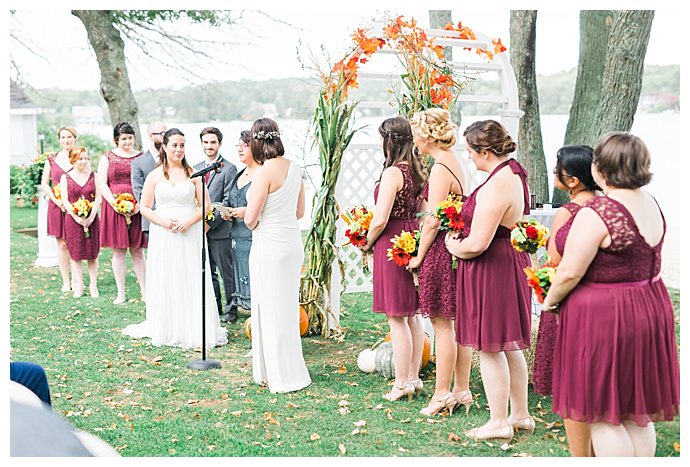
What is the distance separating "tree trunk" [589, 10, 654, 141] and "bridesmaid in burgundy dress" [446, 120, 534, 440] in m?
4.64

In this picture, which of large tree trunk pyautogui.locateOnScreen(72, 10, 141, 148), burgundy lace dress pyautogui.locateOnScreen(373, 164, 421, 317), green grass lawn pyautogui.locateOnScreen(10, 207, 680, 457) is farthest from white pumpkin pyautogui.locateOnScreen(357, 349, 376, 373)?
large tree trunk pyautogui.locateOnScreen(72, 10, 141, 148)

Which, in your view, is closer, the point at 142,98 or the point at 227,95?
the point at 227,95

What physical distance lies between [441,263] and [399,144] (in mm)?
819

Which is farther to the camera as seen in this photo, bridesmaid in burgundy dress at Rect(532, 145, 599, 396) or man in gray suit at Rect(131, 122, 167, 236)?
man in gray suit at Rect(131, 122, 167, 236)

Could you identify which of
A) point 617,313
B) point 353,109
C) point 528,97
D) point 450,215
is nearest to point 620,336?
point 617,313

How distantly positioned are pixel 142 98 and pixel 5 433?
82.3 feet

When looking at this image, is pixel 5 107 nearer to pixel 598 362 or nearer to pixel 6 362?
pixel 6 362

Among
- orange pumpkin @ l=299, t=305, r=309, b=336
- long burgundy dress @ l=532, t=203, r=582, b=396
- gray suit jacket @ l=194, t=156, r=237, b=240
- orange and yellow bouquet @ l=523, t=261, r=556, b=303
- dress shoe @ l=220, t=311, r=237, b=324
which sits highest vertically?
gray suit jacket @ l=194, t=156, r=237, b=240

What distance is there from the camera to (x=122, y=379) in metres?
5.82

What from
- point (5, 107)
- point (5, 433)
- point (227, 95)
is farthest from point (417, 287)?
point (227, 95)

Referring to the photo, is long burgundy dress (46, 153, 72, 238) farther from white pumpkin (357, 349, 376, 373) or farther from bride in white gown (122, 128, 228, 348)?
white pumpkin (357, 349, 376, 373)

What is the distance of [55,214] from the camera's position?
29.7 ft

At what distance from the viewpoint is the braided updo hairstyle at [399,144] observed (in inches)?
196

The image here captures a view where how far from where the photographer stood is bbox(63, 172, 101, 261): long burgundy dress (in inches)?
347
